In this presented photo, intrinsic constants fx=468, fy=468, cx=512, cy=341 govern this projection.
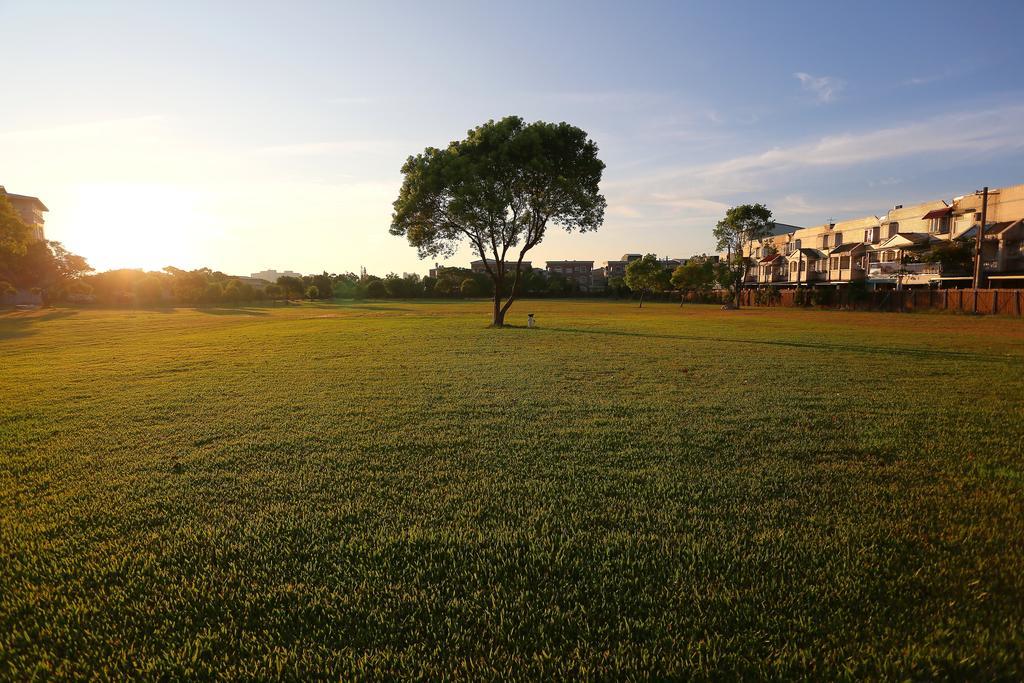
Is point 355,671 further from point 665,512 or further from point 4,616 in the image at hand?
point 665,512

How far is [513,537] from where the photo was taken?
10.6 ft

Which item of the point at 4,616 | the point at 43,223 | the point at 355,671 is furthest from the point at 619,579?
the point at 43,223

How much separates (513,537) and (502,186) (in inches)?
763

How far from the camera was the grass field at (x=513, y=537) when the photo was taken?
2250mm

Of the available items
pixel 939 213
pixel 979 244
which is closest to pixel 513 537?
pixel 979 244

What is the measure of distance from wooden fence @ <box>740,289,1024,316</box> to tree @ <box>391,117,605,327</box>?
32465 millimetres

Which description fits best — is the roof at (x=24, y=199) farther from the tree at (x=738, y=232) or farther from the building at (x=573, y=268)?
the building at (x=573, y=268)

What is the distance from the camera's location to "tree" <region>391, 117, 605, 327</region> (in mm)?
19984

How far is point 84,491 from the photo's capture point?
3.99 m

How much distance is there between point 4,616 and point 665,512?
403 centimetres

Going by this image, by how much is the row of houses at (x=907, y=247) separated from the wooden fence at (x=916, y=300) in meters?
3.40

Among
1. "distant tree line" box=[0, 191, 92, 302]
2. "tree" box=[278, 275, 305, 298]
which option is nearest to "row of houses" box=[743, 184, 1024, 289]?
"tree" box=[278, 275, 305, 298]

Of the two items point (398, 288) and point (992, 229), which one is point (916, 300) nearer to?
point (992, 229)

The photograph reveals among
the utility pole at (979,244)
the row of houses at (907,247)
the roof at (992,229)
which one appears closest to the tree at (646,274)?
the row of houses at (907,247)
